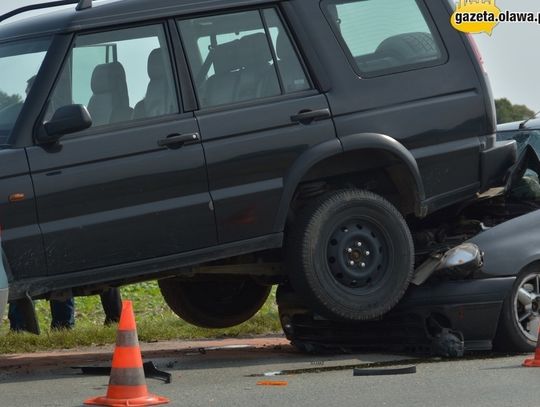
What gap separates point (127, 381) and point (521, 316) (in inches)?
122

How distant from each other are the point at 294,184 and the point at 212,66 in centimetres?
94

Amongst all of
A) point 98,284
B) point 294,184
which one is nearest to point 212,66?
point 294,184

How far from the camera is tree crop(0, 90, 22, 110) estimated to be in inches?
334

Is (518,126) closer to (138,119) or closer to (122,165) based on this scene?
(138,119)

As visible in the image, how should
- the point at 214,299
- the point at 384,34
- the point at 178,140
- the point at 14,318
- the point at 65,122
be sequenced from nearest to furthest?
the point at 65,122 → the point at 178,140 → the point at 384,34 → the point at 214,299 → the point at 14,318

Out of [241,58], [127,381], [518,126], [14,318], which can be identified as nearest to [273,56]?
[241,58]

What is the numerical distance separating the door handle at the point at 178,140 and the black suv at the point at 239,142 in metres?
0.01

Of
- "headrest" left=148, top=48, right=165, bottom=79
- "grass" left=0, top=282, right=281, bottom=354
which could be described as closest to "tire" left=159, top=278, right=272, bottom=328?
"grass" left=0, top=282, right=281, bottom=354

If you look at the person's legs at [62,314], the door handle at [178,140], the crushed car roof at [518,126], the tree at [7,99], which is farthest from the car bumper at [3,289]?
the crushed car roof at [518,126]

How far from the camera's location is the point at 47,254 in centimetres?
821

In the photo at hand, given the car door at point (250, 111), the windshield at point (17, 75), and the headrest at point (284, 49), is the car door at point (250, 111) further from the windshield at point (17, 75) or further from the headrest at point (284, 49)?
the windshield at point (17, 75)

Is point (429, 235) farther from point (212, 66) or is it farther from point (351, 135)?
point (212, 66)

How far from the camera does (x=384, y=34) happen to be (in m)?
9.40

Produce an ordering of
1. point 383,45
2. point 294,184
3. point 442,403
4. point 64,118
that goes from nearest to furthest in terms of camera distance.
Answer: point 442,403
point 64,118
point 294,184
point 383,45
